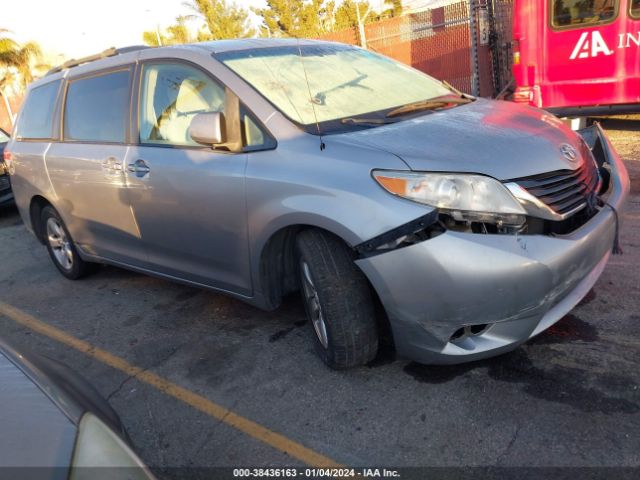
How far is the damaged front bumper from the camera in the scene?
91.1 inches

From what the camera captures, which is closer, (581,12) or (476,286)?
(476,286)

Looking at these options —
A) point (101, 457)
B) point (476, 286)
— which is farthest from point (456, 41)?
point (101, 457)

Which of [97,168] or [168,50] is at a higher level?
[168,50]

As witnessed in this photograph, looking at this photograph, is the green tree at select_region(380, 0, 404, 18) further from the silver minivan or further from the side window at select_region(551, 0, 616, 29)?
the silver minivan

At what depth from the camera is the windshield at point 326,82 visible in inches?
120

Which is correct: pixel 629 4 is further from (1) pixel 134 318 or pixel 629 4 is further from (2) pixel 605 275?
(1) pixel 134 318

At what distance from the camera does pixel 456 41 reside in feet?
43.4

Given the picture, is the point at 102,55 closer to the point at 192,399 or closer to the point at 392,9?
the point at 192,399

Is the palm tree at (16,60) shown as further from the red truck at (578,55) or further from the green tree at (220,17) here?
the red truck at (578,55)

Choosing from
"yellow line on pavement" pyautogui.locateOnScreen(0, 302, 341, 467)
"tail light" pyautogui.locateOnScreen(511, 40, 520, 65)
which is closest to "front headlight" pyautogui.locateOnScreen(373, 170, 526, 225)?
"yellow line on pavement" pyautogui.locateOnScreen(0, 302, 341, 467)

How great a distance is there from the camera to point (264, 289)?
3131 millimetres

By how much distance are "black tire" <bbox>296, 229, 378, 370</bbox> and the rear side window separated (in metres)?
1.85

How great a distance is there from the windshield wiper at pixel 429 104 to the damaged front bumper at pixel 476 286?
1.05 metres

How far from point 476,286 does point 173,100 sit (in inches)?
88.2
